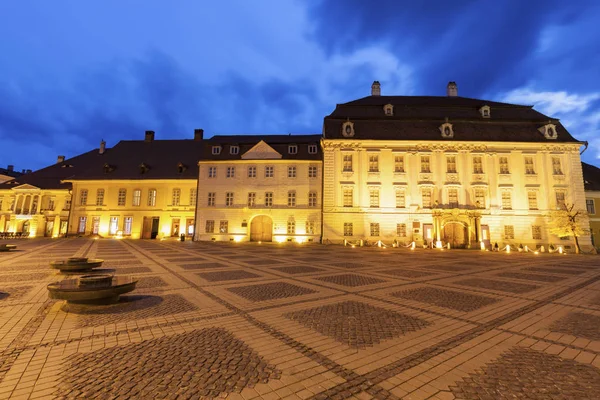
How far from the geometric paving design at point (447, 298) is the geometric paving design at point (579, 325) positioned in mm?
1501

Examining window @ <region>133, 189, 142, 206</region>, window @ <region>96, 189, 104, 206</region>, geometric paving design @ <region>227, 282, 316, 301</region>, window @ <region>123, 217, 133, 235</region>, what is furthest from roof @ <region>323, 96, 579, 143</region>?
window @ <region>96, 189, 104, 206</region>

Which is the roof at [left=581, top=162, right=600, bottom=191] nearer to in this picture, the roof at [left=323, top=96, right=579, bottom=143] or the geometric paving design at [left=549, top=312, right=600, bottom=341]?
the roof at [left=323, top=96, right=579, bottom=143]

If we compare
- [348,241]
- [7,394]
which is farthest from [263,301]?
[348,241]

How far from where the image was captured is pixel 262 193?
113 feet

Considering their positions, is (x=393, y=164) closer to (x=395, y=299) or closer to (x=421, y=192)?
(x=421, y=192)

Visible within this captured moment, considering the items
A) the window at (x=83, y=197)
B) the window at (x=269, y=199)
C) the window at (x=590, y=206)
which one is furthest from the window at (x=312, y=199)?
the window at (x=590, y=206)

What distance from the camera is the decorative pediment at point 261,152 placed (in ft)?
114

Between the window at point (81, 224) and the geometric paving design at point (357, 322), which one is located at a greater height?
the window at point (81, 224)

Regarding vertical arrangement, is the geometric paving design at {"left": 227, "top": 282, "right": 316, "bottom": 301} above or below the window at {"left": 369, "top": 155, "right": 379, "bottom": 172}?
below

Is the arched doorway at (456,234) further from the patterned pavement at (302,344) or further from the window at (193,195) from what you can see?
the window at (193,195)

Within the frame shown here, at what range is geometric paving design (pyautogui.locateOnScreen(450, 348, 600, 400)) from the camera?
10.9 ft

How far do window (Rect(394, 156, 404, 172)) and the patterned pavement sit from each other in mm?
23690

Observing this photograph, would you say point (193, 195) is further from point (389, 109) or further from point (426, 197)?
point (426, 197)

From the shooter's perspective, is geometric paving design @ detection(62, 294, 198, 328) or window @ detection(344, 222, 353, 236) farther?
window @ detection(344, 222, 353, 236)
